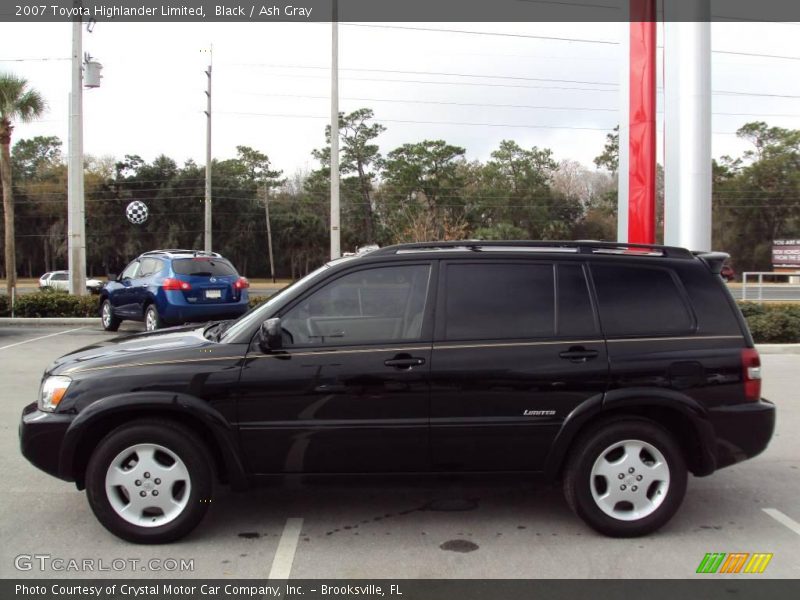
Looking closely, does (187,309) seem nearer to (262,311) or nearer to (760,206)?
(262,311)

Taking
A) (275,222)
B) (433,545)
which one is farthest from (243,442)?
(275,222)

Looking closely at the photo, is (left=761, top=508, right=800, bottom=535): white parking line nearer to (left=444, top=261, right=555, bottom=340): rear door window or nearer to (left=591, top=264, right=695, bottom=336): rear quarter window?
(left=591, top=264, right=695, bottom=336): rear quarter window

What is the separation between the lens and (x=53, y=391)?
4.01 m

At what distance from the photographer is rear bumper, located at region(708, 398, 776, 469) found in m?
4.08

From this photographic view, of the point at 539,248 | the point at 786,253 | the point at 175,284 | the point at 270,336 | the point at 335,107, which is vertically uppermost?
the point at 335,107

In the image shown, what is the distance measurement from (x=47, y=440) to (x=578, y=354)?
319cm

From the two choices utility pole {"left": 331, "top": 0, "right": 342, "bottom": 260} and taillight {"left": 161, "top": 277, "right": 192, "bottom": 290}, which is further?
utility pole {"left": 331, "top": 0, "right": 342, "bottom": 260}

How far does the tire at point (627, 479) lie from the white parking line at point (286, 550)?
1.69 metres

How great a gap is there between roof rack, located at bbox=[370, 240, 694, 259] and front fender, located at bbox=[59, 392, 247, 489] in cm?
140

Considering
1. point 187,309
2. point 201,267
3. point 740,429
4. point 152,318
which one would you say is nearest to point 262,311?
point 740,429

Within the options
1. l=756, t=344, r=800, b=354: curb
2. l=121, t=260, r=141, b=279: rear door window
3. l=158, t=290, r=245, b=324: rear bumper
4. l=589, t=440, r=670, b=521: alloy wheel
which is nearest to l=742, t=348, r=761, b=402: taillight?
l=589, t=440, r=670, b=521: alloy wheel

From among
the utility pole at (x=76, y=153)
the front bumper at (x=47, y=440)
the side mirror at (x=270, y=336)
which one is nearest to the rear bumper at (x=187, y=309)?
the utility pole at (x=76, y=153)

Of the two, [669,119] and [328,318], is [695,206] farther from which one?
[328,318]

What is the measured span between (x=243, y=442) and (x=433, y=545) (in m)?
1.29
